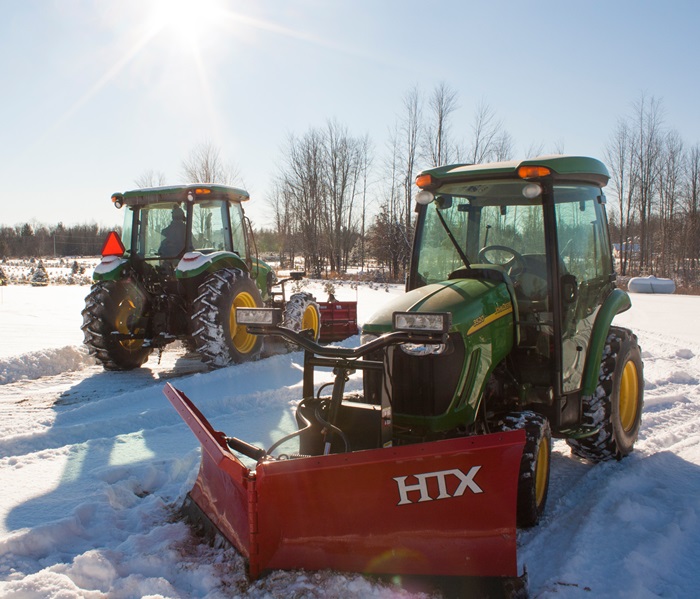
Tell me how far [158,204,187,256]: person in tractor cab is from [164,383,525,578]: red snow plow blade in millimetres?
5841

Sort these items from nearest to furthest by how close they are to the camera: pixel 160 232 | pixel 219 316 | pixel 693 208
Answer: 1. pixel 219 316
2. pixel 160 232
3. pixel 693 208

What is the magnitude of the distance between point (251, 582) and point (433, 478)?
0.90 meters

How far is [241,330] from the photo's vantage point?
819 centimetres

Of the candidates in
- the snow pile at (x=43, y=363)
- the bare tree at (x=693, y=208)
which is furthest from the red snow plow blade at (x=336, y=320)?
the bare tree at (x=693, y=208)

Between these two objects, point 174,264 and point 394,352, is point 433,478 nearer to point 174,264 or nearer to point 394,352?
point 394,352

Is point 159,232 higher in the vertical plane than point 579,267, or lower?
higher

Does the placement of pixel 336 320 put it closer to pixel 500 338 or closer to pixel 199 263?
pixel 199 263

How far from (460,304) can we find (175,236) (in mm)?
5697

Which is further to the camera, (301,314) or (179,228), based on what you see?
(301,314)

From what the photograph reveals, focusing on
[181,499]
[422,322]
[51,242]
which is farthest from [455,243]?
[51,242]

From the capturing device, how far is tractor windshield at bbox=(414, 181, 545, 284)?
418 centimetres

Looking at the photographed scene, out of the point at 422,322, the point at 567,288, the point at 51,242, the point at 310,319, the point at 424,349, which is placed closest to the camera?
the point at 422,322

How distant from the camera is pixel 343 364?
3145 millimetres

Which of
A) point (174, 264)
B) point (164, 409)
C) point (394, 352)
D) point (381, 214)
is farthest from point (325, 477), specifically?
point (381, 214)
